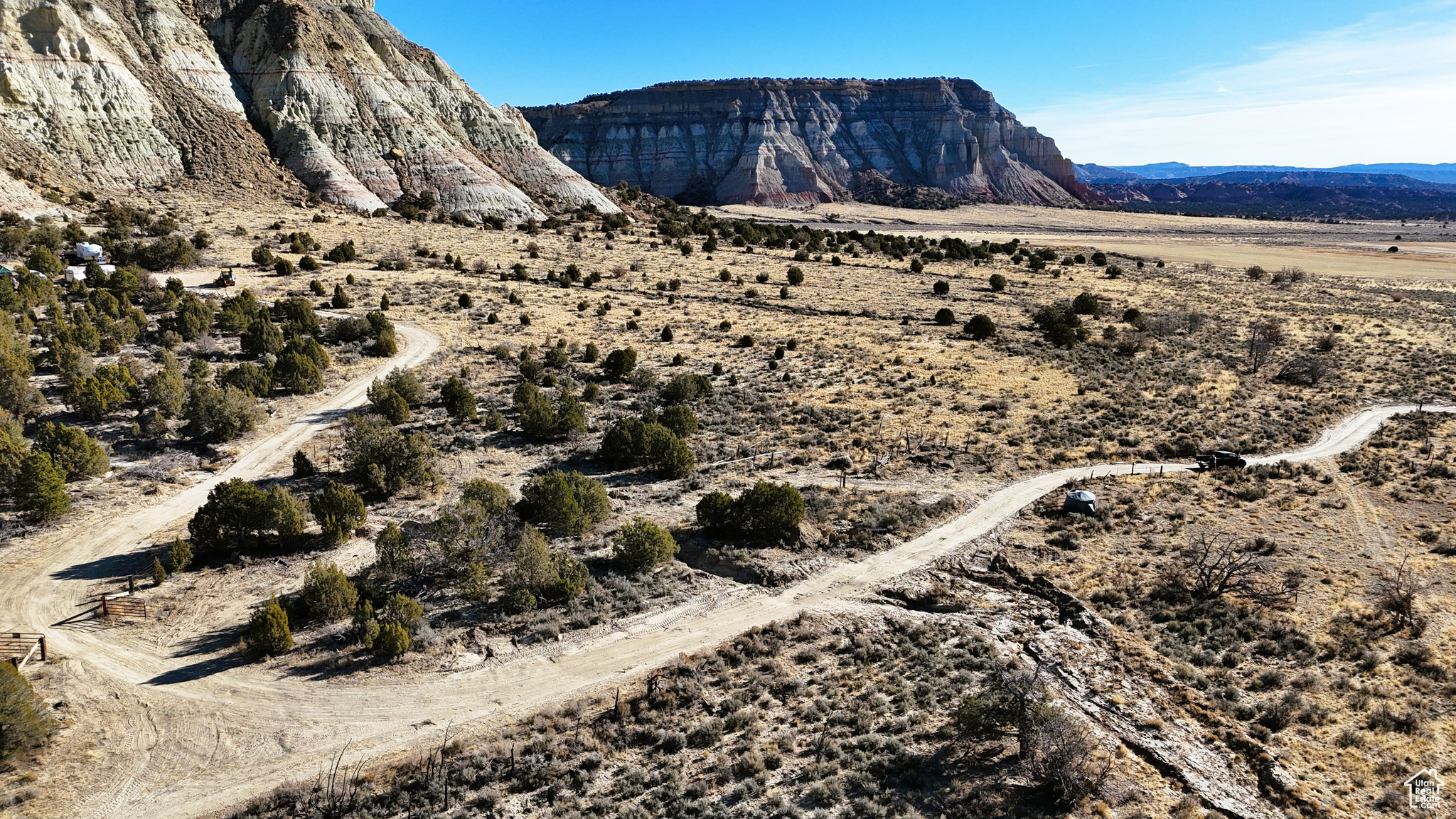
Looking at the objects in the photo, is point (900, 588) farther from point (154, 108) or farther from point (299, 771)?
point (154, 108)

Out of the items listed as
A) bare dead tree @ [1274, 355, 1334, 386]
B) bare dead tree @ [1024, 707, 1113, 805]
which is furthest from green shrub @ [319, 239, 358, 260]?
bare dead tree @ [1274, 355, 1334, 386]

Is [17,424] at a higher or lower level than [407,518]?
higher

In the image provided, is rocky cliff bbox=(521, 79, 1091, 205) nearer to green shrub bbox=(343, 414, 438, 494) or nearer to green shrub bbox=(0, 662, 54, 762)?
green shrub bbox=(343, 414, 438, 494)

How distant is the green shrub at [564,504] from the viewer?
22.3m

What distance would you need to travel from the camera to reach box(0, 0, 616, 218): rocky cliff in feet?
211

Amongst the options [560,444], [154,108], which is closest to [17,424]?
[560,444]

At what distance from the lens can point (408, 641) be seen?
55.6 ft

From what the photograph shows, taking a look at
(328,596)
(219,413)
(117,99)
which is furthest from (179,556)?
(117,99)

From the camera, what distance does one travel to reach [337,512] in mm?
21625

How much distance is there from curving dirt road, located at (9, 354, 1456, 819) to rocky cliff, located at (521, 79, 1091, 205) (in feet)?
499

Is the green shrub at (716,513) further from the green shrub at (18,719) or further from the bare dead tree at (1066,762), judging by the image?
the green shrub at (18,719)

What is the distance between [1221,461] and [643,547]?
22.1m

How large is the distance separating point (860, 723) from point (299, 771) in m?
10.2

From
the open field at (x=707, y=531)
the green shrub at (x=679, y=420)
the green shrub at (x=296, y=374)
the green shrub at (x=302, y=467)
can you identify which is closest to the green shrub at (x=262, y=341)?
the open field at (x=707, y=531)
